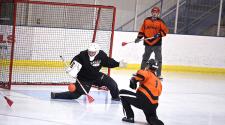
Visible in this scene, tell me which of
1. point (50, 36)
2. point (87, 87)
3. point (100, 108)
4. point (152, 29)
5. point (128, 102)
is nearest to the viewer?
point (128, 102)

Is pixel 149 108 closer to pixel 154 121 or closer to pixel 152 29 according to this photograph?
pixel 154 121

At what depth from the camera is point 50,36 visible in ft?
44.2

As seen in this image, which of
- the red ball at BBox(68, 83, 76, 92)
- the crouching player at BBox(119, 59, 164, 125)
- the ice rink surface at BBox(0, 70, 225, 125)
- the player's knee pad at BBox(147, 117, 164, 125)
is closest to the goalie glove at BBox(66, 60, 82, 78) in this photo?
the red ball at BBox(68, 83, 76, 92)

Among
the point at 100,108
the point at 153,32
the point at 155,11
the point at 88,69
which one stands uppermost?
the point at 155,11

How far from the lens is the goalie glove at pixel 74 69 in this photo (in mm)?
9164

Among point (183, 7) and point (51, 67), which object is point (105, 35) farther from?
point (183, 7)

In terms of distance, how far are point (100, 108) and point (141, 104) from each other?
1403 mm

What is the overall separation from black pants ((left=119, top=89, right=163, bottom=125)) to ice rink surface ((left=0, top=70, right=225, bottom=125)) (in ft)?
0.71

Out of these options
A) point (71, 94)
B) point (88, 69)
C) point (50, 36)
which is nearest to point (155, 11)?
point (50, 36)

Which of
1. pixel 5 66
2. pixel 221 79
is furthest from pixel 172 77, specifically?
pixel 5 66

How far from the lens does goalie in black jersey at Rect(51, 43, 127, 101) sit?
926cm

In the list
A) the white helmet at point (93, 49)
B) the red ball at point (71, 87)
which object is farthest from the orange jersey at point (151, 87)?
the red ball at point (71, 87)

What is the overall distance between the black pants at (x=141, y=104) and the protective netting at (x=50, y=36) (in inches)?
152

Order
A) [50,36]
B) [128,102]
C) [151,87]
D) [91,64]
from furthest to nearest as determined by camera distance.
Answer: [50,36], [91,64], [128,102], [151,87]
